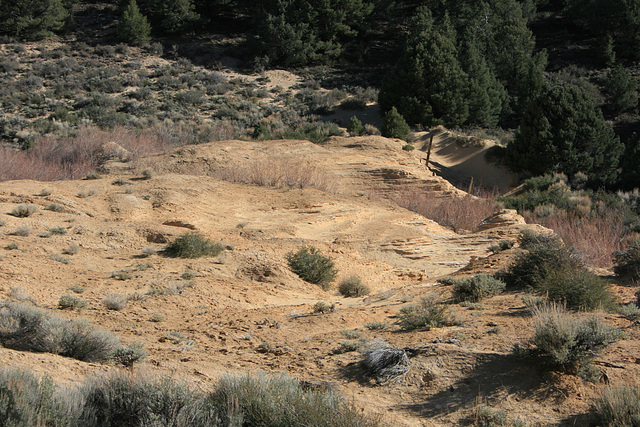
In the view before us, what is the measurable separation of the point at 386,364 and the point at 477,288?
3132 mm

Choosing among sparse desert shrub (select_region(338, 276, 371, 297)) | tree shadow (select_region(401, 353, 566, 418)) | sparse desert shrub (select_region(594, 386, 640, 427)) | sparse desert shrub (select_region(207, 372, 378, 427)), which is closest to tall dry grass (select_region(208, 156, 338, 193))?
sparse desert shrub (select_region(338, 276, 371, 297))

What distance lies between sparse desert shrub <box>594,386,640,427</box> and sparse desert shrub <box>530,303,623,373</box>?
0.56m

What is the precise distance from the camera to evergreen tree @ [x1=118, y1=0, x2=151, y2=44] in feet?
148

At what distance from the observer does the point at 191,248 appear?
1140cm

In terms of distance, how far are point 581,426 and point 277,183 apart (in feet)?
46.9

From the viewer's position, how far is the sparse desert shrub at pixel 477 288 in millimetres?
8508

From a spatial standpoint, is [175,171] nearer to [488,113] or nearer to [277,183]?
[277,183]

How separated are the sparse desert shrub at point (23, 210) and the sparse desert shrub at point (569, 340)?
416 inches

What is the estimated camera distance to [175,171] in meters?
19.0

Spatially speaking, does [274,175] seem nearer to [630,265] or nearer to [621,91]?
[630,265]

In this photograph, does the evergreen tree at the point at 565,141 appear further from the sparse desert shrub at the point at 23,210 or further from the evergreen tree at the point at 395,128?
the sparse desert shrub at the point at 23,210

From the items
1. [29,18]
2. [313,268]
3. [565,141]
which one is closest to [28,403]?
[313,268]

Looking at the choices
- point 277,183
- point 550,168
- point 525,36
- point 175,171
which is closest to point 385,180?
point 277,183

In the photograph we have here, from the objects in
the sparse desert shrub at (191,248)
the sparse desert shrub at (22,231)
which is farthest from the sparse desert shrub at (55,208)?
the sparse desert shrub at (191,248)
